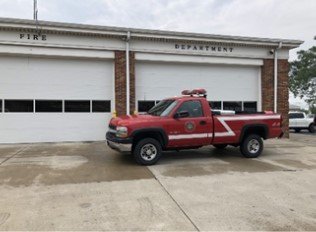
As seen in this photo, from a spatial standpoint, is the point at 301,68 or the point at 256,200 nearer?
the point at 256,200

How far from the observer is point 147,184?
641 cm

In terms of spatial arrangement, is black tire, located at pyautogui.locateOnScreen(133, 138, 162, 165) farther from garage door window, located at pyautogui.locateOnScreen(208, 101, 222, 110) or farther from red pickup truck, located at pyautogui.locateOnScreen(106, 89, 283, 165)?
garage door window, located at pyautogui.locateOnScreen(208, 101, 222, 110)

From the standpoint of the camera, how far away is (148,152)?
8.34 meters

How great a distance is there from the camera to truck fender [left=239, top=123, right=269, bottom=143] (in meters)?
9.48

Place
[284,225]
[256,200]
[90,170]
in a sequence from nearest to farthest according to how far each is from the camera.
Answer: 1. [284,225]
2. [256,200]
3. [90,170]

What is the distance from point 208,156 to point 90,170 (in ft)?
13.2

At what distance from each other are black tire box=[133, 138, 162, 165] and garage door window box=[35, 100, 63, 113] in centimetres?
628

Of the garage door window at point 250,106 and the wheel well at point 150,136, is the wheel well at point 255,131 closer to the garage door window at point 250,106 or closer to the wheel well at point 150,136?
the wheel well at point 150,136

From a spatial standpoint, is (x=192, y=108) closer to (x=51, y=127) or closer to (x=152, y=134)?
(x=152, y=134)

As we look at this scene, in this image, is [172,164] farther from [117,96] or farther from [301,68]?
[301,68]

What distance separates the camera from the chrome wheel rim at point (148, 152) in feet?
27.2

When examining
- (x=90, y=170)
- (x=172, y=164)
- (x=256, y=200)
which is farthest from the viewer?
(x=172, y=164)

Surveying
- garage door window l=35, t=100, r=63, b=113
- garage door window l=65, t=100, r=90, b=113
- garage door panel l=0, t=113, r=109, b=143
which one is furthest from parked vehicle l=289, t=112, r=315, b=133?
garage door window l=35, t=100, r=63, b=113

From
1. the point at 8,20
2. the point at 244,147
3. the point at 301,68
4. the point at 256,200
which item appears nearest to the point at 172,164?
the point at 244,147
